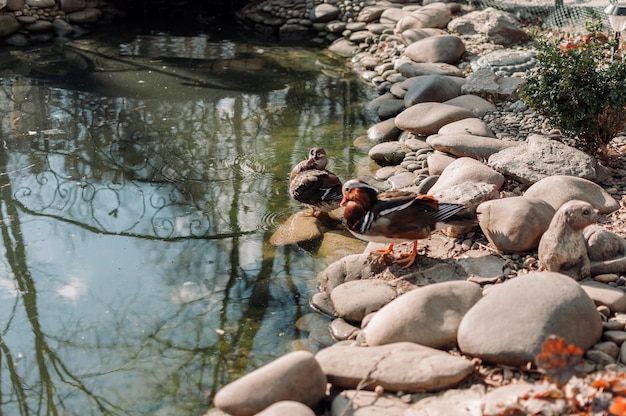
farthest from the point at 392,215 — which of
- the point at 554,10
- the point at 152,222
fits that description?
the point at 554,10

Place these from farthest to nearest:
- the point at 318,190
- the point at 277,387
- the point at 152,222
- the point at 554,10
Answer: the point at 554,10 → the point at 152,222 → the point at 318,190 → the point at 277,387

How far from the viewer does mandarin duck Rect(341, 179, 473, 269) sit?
15.8ft

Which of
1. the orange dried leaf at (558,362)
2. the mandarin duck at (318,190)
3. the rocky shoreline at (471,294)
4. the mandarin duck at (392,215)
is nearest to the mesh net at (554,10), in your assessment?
the rocky shoreline at (471,294)

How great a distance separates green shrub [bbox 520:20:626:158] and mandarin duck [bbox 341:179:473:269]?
1820 millimetres

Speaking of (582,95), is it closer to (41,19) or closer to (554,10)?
(554,10)

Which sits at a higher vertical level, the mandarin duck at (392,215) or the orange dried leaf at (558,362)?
the orange dried leaf at (558,362)

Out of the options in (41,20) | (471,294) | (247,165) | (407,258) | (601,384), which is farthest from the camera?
(41,20)

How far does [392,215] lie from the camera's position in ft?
15.8

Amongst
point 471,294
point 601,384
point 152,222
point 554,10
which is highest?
point 554,10

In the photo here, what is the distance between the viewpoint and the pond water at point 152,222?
4.52 m

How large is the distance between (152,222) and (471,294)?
3.04 metres

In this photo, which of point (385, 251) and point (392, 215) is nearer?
point (392, 215)

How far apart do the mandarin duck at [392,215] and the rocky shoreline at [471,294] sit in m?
0.29

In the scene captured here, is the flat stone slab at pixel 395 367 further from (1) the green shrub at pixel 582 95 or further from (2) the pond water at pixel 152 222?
(1) the green shrub at pixel 582 95
